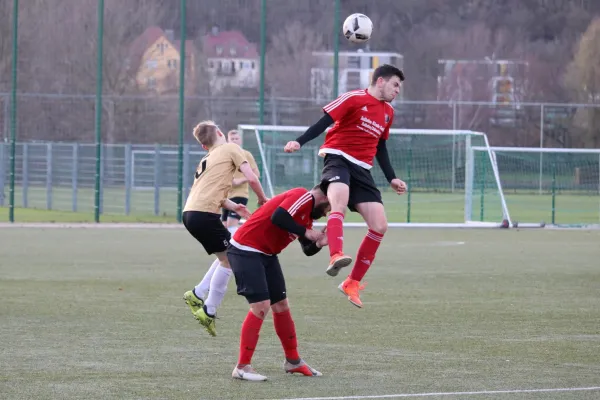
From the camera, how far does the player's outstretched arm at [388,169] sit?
10.2 metres

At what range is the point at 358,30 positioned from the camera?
12.1m

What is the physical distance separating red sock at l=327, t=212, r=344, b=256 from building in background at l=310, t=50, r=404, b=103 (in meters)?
29.4

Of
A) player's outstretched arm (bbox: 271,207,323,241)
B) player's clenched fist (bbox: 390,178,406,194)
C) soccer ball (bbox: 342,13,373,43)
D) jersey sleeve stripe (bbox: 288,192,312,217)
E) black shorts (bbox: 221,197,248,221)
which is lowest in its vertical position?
black shorts (bbox: 221,197,248,221)

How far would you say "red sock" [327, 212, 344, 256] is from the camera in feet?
29.5

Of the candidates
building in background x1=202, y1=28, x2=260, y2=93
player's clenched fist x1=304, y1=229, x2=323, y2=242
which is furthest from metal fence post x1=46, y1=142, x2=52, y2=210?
player's clenched fist x1=304, y1=229, x2=323, y2=242

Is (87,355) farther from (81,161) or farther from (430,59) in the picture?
(430,59)

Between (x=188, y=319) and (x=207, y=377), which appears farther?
(x=188, y=319)

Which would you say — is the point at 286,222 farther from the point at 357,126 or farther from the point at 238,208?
the point at 238,208

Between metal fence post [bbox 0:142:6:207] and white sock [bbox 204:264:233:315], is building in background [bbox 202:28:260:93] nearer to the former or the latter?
metal fence post [bbox 0:142:6:207]

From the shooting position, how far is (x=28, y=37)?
45406 mm

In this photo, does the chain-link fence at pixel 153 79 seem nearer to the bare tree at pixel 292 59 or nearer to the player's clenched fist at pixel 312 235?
the bare tree at pixel 292 59

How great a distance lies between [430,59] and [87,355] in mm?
50917

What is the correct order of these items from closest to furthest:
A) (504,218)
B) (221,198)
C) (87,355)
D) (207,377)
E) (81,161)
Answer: (207,377), (87,355), (221,198), (504,218), (81,161)

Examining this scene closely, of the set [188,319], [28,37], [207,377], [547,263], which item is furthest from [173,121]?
[207,377]
